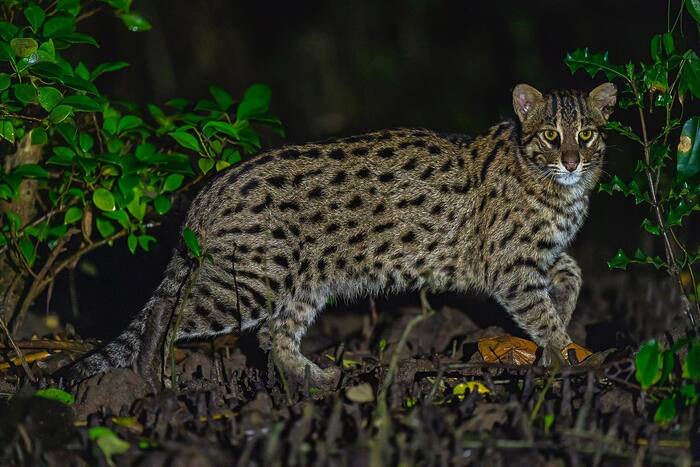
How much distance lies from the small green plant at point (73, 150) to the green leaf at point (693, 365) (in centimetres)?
310

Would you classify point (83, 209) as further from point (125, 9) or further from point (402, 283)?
point (402, 283)

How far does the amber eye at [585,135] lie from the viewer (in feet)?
22.1

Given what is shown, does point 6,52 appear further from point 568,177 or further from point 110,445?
point 568,177

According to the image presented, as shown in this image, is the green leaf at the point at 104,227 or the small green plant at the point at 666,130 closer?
the small green plant at the point at 666,130

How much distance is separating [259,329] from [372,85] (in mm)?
8205

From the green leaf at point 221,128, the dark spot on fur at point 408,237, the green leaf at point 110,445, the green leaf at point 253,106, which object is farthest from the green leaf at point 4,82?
the dark spot on fur at point 408,237

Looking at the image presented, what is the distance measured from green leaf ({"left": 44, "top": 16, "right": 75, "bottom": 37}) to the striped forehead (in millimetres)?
3047

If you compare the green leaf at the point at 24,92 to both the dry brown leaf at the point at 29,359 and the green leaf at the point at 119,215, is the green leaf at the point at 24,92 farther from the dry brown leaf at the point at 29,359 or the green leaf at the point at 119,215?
the dry brown leaf at the point at 29,359

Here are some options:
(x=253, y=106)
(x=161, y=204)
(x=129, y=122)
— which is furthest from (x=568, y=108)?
(x=129, y=122)

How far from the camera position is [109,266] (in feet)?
27.2

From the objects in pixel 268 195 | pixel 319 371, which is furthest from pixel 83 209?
pixel 319 371

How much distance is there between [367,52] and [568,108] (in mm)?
8826

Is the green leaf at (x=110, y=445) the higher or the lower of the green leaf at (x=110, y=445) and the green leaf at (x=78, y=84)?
the lower

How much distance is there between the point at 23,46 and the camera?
582 cm
